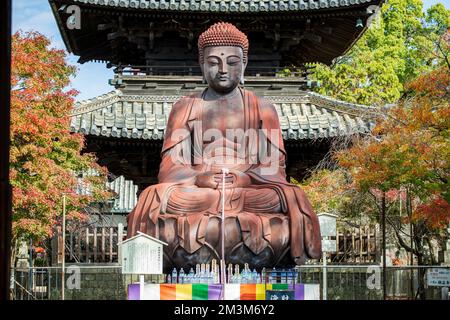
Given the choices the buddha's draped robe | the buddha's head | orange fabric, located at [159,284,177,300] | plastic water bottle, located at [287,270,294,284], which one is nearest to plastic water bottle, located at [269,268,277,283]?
plastic water bottle, located at [287,270,294,284]

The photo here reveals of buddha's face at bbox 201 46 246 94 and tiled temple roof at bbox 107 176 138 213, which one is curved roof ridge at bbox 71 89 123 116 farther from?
tiled temple roof at bbox 107 176 138 213

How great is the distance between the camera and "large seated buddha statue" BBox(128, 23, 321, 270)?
385 inches

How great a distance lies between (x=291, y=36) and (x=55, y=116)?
4.78 metres

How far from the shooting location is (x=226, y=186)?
1013cm

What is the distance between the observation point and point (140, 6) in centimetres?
1443

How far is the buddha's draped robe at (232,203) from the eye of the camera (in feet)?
32.1

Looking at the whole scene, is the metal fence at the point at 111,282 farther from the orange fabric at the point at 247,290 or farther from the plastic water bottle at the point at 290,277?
the orange fabric at the point at 247,290

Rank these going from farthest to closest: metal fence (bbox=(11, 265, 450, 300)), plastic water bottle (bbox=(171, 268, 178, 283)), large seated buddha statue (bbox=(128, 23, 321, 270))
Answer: metal fence (bbox=(11, 265, 450, 300)) < large seated buddha statue (bbox=(128, 23, 321, 270)) < plastic water bottle (bbox=(171, 268, 178, 283))

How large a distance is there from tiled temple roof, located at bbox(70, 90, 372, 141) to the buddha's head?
12.3ft

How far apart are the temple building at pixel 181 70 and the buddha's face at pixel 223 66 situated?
148 inches

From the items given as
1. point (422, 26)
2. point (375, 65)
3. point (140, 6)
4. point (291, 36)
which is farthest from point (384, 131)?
point (422, 26)

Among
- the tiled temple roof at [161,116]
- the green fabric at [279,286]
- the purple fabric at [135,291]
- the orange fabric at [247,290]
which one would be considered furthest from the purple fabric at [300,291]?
the tiled temple roof at [161,116]
